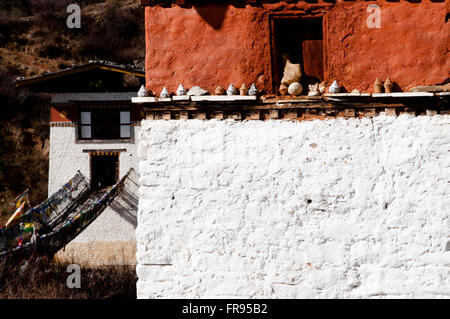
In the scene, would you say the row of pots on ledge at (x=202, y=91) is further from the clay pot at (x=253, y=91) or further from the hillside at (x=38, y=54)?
the hillside at (x=38, y=54)

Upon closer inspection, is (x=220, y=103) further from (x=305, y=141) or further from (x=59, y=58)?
(x=59, y=58)

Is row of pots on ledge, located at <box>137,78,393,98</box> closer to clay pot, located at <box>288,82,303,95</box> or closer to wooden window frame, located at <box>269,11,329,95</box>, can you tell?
clay pot, located at <box>288,82,303,95</box>

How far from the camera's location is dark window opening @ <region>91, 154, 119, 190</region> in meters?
16.5

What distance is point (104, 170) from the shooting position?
16891 millimetres

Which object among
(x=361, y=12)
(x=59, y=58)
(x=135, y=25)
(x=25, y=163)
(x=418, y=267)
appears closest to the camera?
(x=418, y=267)

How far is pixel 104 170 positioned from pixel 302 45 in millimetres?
13115

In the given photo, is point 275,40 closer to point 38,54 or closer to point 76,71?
point 76,71

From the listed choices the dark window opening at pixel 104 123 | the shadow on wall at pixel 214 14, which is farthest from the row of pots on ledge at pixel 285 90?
the dark window opening at pixel 104 123

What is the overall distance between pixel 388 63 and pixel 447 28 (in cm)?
83

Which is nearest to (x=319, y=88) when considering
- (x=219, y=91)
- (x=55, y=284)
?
(x=219, y=91)

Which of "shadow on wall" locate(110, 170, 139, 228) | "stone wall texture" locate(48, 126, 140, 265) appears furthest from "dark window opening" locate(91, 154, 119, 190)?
"shadow on wall" locate(110, 170, 139, 228)

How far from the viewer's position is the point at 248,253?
5066 millimetres

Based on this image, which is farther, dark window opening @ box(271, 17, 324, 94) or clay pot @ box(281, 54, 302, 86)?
dark window opening @ box(271, 17, 324, 94)
